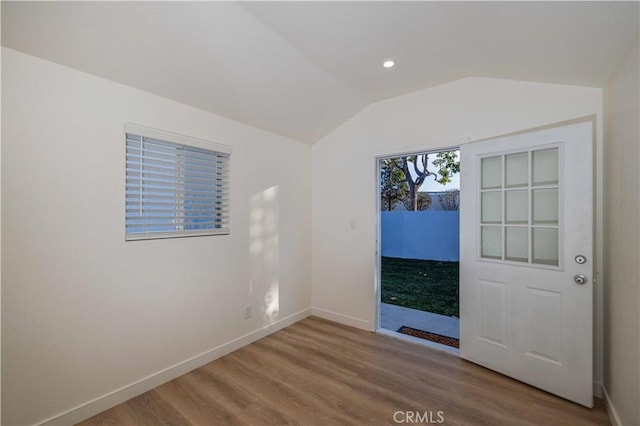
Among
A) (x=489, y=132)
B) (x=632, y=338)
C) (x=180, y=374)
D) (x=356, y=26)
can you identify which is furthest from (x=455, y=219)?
(x=180, y=374)

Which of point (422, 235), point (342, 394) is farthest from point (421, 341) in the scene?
point (422, 235)

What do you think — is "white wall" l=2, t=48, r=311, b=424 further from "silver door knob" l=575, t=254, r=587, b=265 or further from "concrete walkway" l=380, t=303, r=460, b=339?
"silver door knob" l=575, t=254, r=587, b=265

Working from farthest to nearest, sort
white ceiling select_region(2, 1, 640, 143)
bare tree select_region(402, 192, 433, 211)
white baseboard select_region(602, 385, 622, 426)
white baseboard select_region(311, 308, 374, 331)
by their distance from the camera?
bare tree select_region(402, 192, 433, 211) → white baseboard select_region(311, 308, 374, 331) → white baseboard select_region(602, 385, 622, 426) → white ceiling select_region(2, 1, 640, 143)

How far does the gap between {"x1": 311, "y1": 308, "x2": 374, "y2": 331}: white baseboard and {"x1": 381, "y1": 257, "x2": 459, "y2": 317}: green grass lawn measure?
1.23 meters

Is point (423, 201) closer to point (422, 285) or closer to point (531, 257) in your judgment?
point (422, 285)

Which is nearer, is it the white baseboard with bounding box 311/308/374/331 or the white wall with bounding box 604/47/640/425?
the white wall with bounding box 604/47/640/425

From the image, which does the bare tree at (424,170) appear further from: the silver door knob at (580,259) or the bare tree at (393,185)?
the silver door knob at (580,259)

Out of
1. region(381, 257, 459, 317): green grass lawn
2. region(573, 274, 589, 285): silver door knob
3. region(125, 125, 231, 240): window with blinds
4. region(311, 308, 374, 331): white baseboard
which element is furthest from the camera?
region(381, 257, 459, 317): green grass lawn

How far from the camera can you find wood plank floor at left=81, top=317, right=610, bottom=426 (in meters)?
1.87

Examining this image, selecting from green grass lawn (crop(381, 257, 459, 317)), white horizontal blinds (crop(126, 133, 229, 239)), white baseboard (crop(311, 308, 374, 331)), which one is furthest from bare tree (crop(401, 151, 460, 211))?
white horizontal blinds (crop(126, 133, 229, 239))

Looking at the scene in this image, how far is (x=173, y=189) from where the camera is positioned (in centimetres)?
235

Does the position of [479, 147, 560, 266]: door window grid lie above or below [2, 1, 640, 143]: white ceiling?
below

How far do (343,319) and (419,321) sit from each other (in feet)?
3.40

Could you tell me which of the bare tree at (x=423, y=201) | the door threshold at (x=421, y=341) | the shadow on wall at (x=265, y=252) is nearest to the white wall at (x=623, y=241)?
the door threshold at (x=421, y=341)
